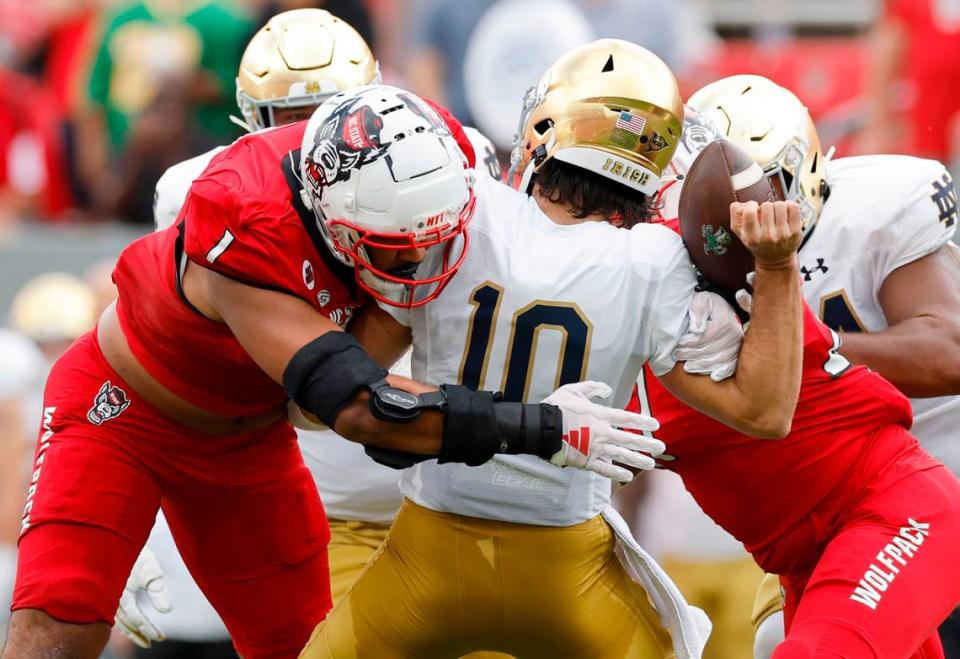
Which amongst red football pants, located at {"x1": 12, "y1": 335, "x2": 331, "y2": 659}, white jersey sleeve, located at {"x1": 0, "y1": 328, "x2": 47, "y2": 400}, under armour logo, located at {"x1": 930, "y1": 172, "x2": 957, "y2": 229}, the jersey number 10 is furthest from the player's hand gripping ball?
white jersey sleeve, located at {"x1": 0, "y1": 328, "x2": 47, "y2": 400}

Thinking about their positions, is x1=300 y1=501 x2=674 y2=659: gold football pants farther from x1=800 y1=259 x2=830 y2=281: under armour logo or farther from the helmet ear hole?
x1=800 y1=259 x2=830 y2=281: under armour logo

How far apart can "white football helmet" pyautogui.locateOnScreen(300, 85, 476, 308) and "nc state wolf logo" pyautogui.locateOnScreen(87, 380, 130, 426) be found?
875 millimetres

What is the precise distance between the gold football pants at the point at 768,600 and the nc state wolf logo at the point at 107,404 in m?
1.82

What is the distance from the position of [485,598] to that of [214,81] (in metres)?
5.21

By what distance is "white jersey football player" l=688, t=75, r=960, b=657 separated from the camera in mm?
4316

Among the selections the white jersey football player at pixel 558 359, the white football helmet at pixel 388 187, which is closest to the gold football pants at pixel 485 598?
the white jersey football player at pixel 558 359

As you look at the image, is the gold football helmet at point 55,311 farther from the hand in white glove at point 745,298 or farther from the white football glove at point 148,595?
the hand in white glove at point 745,298

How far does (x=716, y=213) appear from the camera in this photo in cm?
360

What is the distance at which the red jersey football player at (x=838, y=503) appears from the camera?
12.2 ft

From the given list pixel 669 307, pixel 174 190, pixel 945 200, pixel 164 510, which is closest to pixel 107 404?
pixel 164 510

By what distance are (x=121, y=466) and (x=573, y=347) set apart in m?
1.27

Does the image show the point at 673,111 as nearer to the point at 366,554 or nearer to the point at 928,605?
the point at 928,605

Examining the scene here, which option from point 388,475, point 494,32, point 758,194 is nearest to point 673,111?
point 758,194

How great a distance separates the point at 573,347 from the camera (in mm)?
3559
